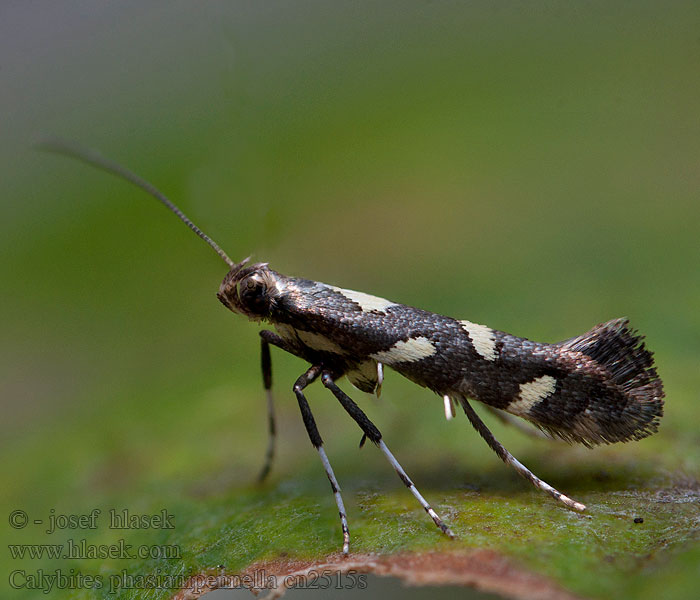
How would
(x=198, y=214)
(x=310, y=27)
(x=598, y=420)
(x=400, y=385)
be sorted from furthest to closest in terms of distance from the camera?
(x=310, y=27)
(x=400, y=385)
(x=198, y=214)
(x=598, y=420)

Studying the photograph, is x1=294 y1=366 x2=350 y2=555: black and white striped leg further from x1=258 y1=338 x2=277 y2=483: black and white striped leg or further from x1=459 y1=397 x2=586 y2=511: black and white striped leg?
x1=459 y1=397 x2=586 y2=511: black and white striped leg

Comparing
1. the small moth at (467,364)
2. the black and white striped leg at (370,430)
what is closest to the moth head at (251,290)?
the small moth at (467,364)

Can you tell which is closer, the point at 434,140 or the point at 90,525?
the point at 90,525

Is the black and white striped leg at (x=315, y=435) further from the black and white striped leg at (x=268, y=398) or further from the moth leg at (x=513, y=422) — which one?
the moth leg at (x=513, y=422)

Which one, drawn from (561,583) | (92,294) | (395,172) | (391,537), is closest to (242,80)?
(395,172)

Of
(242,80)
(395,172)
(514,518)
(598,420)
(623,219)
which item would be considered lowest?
(514,518)

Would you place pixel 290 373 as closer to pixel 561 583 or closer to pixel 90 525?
pixel 90 525

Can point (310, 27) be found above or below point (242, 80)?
above
